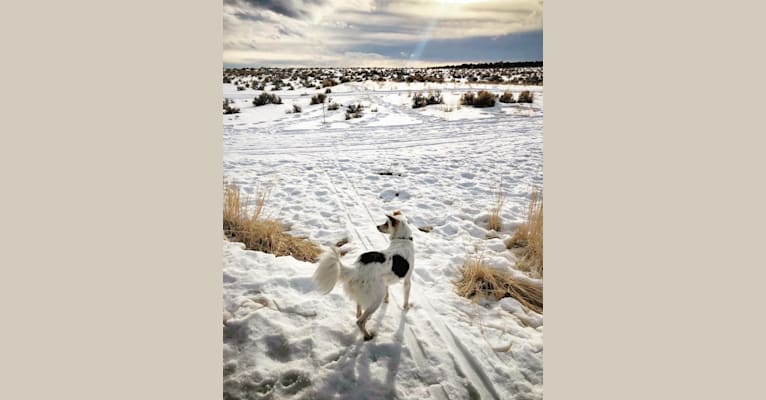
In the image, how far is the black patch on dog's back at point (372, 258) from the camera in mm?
2000

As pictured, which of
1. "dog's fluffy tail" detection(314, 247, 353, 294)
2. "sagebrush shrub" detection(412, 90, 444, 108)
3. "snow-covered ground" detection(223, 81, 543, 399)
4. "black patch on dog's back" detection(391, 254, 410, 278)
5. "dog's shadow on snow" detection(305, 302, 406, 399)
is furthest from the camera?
"sagebrush shrub" detection(412, 90, 444, 108)

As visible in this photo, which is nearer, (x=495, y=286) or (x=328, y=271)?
(x=328, y=271)

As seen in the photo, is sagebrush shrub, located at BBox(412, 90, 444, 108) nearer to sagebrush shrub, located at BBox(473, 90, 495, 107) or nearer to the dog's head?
sagebrush shrub, located at BBox(473, 90, 495, 107)

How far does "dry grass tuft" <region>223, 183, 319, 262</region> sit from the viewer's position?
8.21 ft

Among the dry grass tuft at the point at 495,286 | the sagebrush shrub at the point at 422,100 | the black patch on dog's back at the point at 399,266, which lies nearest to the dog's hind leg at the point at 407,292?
the black patch on dog's back at the point at 399,266

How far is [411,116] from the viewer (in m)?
3.67

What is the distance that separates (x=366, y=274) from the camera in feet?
6.41

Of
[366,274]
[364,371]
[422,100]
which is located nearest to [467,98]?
[422,100]

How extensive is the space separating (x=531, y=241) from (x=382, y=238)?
1.09 meters

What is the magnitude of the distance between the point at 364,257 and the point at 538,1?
5.70ft

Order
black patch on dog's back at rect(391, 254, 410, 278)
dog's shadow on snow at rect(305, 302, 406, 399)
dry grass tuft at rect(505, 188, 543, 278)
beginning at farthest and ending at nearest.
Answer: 1. dry grass tuft at rect(505, 188, 543, 278)
2. black patch on dog's back at rect(391, 254, 410, 278)
3. dog's shadow on snow at rect(305, 302, 406, 399)

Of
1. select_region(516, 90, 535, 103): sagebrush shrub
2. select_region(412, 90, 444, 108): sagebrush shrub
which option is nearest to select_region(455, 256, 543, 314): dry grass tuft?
select_region(516, 90, 535, 103): sagebrush shrub

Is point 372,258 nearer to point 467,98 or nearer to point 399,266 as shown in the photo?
point 399,266

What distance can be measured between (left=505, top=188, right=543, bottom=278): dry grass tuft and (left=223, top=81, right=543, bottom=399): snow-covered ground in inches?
3.8
